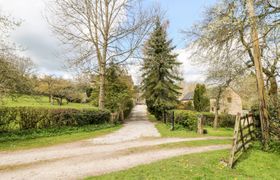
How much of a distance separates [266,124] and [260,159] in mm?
2124

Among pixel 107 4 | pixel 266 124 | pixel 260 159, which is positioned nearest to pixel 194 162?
pixel 260 159

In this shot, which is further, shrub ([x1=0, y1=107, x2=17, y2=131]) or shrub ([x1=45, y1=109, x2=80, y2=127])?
shrub ([x1=45, y1=109, x2=80, y2=127])

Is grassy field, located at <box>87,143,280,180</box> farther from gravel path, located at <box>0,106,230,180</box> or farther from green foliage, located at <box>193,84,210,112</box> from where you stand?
green foliage, located at <box>193,84,210,112</box>

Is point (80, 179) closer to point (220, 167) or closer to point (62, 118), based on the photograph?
point (220, 167)

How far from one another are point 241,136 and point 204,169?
2.85 m

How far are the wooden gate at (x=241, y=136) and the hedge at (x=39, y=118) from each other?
9.43 metres

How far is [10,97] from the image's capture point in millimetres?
9406

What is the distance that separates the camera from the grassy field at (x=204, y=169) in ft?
16.7

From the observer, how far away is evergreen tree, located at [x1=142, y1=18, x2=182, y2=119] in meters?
21.4

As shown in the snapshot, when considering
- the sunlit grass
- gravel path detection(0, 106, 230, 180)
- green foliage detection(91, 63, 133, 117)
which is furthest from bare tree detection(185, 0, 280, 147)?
green foliage detection(91, 63, 133, 117)

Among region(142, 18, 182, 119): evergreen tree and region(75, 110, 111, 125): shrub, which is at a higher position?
region(142, 18, 182, 119): evergreen tree

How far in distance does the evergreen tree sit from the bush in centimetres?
496

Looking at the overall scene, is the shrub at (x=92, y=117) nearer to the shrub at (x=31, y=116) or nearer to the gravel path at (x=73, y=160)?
the shrub at (x=31, y=116)

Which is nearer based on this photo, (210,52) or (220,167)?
(220,167)
